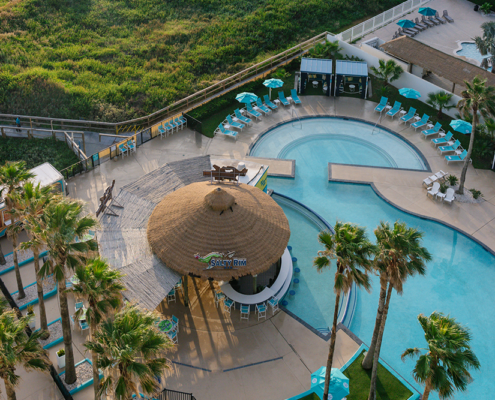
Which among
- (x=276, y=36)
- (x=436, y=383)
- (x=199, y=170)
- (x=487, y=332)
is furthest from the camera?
(x=276, y=36)

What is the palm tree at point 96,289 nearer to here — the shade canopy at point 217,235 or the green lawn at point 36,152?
the shade canopy at point 217,235

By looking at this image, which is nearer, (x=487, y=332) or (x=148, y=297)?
(x=148, y=297)

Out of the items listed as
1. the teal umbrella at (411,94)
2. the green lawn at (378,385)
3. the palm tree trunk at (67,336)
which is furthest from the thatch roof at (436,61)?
the palm tree trunk at (67,336)

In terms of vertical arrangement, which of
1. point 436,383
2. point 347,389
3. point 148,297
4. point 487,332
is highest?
point 436,383

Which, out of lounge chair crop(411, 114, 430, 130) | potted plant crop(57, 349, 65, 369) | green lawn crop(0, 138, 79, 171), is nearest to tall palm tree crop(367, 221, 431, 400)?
potted plant crop(57, 349, 65, 369)

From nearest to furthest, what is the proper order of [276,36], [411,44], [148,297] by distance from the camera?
[148,297] → [411,44] → [276,36]

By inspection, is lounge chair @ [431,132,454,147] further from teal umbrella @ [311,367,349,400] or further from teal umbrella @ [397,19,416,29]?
teal umbrella @ [311,367,349,400]

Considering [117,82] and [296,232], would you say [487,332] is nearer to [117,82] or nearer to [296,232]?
[296,232]

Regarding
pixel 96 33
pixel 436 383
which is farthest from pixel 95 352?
pixel 96 33
